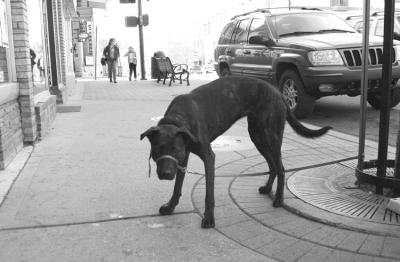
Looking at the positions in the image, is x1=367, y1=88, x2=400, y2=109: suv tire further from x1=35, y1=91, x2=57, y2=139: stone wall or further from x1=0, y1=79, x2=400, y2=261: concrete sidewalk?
x1=35, y1=91, x2=57, y2=139: stone wall

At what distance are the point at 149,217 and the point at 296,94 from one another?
17.8ft

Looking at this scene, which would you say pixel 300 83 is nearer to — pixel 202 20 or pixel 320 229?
pixel 320 229

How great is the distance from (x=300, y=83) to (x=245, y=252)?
18.8 feet

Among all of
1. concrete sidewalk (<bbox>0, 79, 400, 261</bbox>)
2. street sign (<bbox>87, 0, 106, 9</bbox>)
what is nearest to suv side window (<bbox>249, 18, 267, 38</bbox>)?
concrete sidewalk (<bbox>0, 79, 400, 261</bbox>)

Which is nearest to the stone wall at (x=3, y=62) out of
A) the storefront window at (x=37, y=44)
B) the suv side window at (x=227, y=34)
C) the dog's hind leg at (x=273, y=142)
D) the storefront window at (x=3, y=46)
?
the storefront window at (x=3, y=46)

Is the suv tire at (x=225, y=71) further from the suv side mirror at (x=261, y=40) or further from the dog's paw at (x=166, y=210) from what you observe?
the dog's paw at (x=166, y=210)

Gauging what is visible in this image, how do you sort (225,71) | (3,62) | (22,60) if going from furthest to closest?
(225,71) → (22,60) → (3,62)

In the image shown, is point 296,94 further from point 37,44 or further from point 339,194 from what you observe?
point 37,44

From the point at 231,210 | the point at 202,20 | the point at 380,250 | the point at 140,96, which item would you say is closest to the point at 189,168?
the point at 231,210

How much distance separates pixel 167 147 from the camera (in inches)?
124

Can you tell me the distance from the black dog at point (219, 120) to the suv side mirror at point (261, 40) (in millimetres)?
5144

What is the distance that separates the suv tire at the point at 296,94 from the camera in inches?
335

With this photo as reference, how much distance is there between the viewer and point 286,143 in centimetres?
662

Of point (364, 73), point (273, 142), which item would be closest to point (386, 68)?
point (364, 73)
